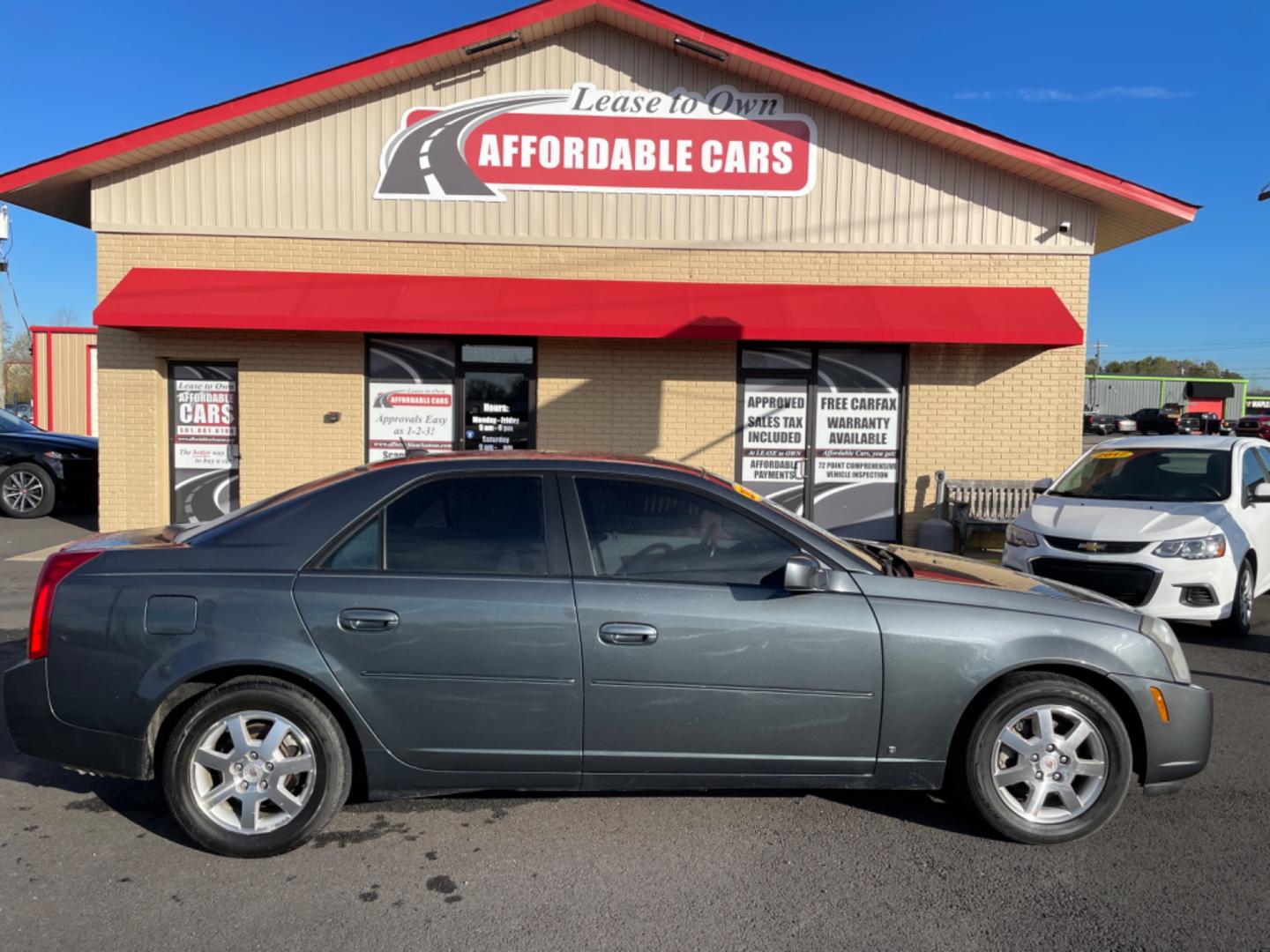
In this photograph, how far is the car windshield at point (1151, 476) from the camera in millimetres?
7543

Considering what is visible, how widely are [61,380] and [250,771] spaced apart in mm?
25153

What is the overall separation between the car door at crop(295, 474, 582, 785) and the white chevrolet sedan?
189 inches

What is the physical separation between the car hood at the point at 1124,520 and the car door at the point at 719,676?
4.20 m

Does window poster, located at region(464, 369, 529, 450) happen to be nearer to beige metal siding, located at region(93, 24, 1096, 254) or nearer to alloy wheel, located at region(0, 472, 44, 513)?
beige metal siding, located at region(93, 24, 1096, 254)

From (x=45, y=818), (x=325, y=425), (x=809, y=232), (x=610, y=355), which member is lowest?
(x=45, y=818)

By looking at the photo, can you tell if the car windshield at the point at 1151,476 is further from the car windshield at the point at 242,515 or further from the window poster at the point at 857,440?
the car windshield at the point at 242,515

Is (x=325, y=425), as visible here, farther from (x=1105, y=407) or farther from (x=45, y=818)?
(x=1105, y=407)

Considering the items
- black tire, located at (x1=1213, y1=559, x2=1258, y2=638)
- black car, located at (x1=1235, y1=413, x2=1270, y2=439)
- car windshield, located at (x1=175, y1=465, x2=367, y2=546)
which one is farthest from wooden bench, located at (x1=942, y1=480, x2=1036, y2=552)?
black car, located at (x1=1235, y1=413, x2=1270, y2=439)

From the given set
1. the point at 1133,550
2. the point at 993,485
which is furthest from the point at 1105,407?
the point at 1133,550

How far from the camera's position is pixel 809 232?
10766 mm

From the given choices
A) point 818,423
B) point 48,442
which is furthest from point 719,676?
point 48,442

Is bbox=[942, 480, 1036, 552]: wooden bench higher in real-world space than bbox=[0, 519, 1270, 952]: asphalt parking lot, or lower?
higher

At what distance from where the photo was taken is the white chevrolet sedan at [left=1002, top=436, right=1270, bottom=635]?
6660 millimetres

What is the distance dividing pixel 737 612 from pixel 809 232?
814cm
